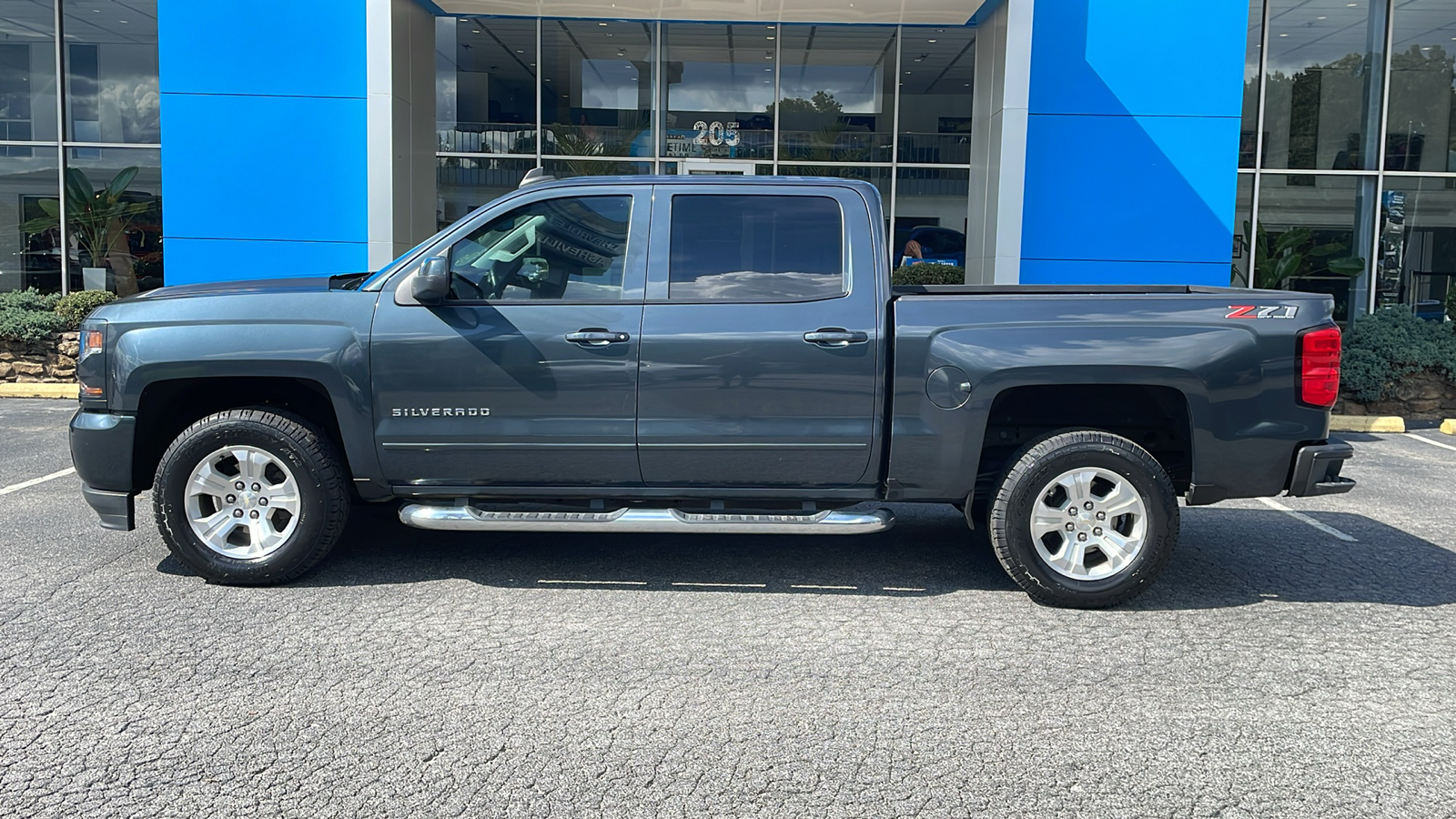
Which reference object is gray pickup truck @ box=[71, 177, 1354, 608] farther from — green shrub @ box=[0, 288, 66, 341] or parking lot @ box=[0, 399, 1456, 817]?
green shrub @ box=[0, 288, 66, 341]

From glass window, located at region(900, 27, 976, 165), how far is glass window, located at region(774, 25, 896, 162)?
0.46 feet

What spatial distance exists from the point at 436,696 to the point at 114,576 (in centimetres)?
247

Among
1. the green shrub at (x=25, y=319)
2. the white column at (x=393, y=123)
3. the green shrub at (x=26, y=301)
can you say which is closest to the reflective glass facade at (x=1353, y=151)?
the white column at (x=393, y=123)

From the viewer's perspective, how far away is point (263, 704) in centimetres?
418

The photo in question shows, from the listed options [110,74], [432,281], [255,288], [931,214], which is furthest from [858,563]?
[110,74]

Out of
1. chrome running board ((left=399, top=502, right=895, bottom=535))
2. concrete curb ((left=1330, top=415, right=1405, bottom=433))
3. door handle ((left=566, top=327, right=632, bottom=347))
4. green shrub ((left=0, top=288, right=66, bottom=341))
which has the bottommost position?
concrete curb ((left=1330, top=415, right=1405, bottom=433))

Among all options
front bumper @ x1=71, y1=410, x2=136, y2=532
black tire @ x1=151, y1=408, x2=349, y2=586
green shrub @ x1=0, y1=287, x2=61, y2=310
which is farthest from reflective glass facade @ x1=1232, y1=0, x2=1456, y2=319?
green shrub @ x1=0, y1=287, x2=61, y2=310

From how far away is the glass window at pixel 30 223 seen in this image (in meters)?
17.3

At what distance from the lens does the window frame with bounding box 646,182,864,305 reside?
5.66 meters

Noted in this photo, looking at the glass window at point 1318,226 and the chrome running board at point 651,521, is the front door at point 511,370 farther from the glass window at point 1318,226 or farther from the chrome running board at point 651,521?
the glass window at point 1318,226

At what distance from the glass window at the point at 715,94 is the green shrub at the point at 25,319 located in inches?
315

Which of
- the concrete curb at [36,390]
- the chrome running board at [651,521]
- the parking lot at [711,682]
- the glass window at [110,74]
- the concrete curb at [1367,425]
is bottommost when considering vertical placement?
the parking lot at [711,682]

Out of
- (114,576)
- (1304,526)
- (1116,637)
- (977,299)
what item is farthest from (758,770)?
(1304,526)

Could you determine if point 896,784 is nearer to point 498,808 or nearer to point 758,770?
point 758,770
